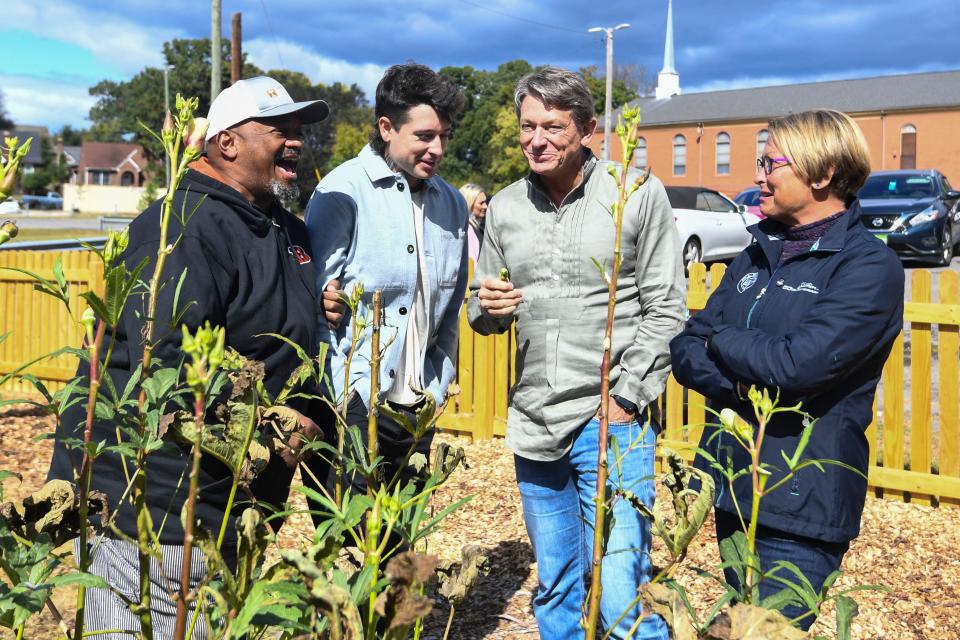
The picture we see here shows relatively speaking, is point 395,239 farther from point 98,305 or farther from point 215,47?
point 215,47

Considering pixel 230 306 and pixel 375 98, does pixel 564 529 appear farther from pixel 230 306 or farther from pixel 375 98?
pixel 375 98

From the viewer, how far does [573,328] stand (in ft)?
8.75

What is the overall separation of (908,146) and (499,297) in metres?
56.4

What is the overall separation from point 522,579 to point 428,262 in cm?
187

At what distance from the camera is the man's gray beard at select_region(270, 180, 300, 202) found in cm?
248

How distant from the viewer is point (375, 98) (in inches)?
115

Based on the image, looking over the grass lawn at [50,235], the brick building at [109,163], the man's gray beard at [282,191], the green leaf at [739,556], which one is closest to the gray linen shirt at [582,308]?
the man's gray beard at [282,191]

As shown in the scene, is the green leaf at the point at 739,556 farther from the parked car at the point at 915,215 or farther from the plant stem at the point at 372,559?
the parked car at the point at 915,215

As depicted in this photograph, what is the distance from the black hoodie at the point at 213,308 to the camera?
2.04m

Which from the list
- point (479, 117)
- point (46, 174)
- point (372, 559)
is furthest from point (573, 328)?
point (46, 174)

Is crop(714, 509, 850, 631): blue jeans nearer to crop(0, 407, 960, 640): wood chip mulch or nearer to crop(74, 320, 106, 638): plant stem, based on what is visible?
crop(0, 407, 960, 640): wood chip mulch

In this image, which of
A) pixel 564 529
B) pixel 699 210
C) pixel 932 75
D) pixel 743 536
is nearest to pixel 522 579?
pixel 564 529

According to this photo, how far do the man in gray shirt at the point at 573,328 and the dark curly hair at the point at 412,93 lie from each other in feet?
0.77

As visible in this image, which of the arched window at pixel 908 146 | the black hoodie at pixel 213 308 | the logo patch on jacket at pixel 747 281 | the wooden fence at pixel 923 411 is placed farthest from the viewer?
the arched window at pixel 908 146
